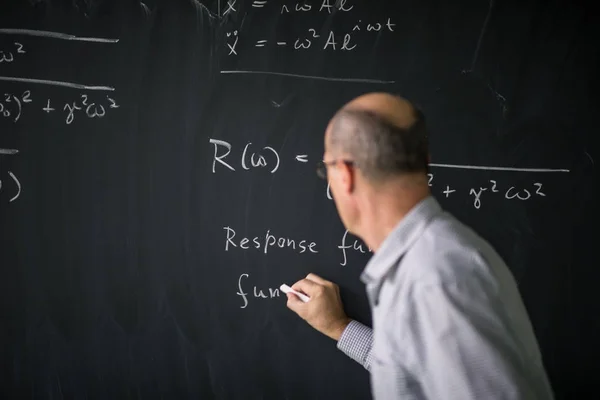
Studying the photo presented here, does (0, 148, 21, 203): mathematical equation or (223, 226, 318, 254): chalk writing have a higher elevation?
(0, 148, 21, 203): mathematical equation

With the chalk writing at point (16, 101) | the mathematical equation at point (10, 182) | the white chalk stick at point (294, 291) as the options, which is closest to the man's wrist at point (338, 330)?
the white chalk stick at point (294, 291)

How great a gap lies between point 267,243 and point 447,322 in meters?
0.80

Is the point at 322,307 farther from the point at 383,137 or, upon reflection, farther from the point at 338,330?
the point at 383,137

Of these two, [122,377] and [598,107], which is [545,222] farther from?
[122,377]

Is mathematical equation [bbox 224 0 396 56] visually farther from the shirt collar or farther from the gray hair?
the shirt collar

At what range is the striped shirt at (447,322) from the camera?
33.1 inches

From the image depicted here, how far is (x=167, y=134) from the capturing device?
1.59 m

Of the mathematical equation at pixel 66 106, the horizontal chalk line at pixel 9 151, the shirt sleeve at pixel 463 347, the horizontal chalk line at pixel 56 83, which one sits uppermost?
the horizontal chalk line at pixel 56 83

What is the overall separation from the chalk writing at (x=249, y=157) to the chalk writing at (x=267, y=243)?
20 cm

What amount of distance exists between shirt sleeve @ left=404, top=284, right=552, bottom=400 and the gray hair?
251 mm

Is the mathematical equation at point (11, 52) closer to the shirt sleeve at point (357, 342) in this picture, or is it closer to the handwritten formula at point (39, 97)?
the handwritten formula at point (39, 97)

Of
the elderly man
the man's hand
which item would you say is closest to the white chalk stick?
the man's hand

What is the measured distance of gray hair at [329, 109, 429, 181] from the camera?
3.22 ft

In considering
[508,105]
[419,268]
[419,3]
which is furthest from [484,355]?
[419,3]
